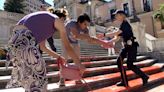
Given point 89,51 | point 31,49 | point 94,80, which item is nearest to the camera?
point 31,49

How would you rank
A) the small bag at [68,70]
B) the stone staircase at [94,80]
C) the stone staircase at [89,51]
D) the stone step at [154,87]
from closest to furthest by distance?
the small bag at [68,70] < the stone staircase at [94,80] < the stone step at [154,87] < the stone staircase at [89,51]

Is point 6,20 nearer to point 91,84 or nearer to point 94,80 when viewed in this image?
point 94,80

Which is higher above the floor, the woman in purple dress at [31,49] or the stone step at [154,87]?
the woman in purple dress at [31,49]

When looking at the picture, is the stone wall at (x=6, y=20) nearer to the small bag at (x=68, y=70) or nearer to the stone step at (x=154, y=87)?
the stone step at (x=154, y=87)

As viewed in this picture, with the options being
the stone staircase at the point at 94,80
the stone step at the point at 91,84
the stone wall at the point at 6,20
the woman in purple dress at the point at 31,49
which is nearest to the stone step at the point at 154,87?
the stone staircase at the point at 94,80

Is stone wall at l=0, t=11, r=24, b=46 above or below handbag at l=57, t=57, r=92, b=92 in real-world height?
above

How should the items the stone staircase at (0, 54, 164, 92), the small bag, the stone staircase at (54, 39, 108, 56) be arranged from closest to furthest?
the small bag < the stone staircase at (0, 54, 164, 92) < the stone staircase at (54, 39, 108, 56)

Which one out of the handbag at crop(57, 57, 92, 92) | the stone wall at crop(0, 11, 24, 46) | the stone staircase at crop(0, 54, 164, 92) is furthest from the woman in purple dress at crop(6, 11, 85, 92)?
the stone wall at crop(0, 11, 24, 46)

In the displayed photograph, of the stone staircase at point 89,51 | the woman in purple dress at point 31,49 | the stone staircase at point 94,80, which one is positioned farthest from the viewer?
the stone staircase at point 89,51

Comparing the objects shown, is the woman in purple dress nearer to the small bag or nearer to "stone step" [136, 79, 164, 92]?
the small bag

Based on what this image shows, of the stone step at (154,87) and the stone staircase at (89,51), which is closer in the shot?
the stone step at (154,87)

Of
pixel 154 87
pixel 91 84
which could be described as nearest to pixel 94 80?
pixel 91 84

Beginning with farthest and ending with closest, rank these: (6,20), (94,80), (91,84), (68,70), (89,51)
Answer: (6,20), (89,51), (94,80), (91,84), (68,70)

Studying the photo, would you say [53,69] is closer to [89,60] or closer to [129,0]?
[89,60]
